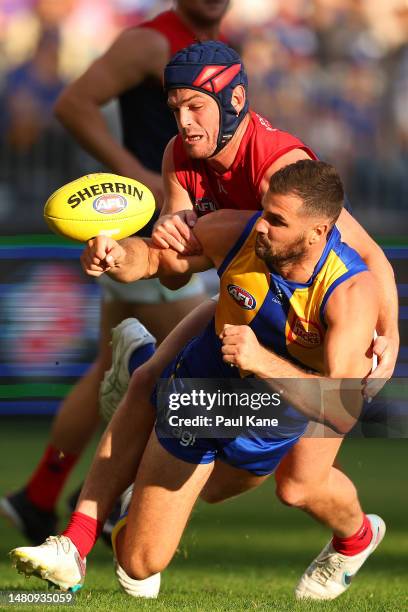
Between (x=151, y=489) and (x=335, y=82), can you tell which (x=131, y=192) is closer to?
(x=151, y=489)

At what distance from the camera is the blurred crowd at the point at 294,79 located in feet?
37.0

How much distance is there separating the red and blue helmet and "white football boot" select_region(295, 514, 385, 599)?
2.00 m

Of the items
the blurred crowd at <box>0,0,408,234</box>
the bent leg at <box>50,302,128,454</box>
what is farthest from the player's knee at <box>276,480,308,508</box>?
the blurred crowd at <box>0,0,408,234</box>

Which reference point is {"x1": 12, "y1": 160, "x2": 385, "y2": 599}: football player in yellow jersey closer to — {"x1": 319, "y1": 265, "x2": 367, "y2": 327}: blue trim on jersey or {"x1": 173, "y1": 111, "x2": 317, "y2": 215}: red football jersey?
{"x1": 319, "y1": 265, "x2": 367, "y2": 327}: blue trim on jersey

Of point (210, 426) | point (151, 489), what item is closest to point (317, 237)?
point (210, 426)

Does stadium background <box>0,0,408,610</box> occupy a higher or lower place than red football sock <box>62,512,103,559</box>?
lower

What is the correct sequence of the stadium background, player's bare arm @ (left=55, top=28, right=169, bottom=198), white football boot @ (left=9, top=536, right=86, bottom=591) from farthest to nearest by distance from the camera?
the stadium background, player's bare arm @ (left=55, top=28, right=169, bottom=198), white football boot @ (left=9, top=536, right=86, bottom=591)

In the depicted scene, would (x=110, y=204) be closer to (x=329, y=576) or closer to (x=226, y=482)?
(x=226, y=482)

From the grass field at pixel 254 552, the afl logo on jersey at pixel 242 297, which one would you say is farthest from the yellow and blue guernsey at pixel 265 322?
the grass field at pixel 254 552

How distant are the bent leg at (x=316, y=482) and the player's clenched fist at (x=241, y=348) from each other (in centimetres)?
99

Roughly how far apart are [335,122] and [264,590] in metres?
6.34

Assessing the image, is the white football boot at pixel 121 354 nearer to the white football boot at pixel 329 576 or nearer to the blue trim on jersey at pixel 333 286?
the white football boot at pixel 329 576

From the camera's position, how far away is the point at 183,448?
514 centimetres

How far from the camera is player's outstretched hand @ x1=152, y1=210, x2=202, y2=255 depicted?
4926mm
